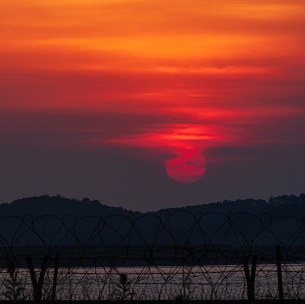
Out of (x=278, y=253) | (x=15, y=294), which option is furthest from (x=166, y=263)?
(x=15, y=294)

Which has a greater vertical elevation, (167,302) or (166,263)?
(166,263)

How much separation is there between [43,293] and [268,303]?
257 inches

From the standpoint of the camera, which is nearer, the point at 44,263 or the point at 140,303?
the point at 140,303

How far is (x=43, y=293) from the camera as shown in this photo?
30.6 metres

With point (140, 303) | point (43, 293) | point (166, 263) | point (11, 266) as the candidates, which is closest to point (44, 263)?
point (43, 293)

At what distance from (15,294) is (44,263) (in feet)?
27.8

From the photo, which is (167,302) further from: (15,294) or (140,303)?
(15,294)

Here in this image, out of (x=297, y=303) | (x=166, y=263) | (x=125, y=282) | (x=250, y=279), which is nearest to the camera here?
(x=125, y=282)

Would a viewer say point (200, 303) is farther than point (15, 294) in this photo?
Yes

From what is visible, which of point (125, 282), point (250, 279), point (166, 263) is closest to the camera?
point (125, 282)

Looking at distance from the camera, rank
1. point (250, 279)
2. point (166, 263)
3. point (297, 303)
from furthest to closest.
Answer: point (166, 263) → point (250, 279) → point (297, 303)

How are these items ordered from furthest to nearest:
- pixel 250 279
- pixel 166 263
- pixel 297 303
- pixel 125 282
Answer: pixel 166 263 → pixel 250 279 → pixel 297 303 → pixel 125 282

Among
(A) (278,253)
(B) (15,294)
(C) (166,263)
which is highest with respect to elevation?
(C) (166,263)

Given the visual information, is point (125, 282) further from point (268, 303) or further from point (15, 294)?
point (268, 303)
